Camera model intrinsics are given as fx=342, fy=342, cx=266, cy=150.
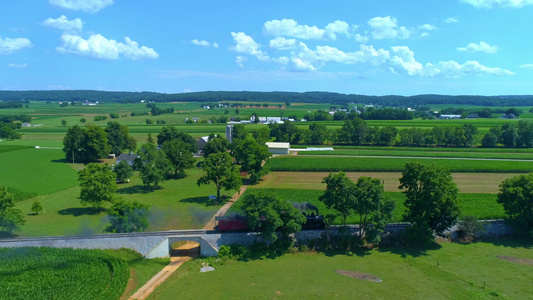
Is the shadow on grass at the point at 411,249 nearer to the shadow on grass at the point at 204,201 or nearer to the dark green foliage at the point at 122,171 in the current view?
the shadow on grass at the point at 204,201

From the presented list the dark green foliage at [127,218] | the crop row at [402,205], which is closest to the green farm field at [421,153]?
the crop row at [402,205]

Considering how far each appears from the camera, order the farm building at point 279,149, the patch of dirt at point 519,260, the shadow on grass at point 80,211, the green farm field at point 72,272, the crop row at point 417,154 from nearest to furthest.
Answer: the green farm field at point 72,272
the patch of dirt at point 519,260
the shadow on grass at point 80,211
the crop row at point 417,154
the farm building at point 279,149

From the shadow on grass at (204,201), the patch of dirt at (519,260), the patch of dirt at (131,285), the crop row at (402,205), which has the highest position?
the crop row at (402,205)

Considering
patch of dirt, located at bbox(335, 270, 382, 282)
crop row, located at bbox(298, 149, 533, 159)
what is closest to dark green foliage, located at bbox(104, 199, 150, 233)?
patch of dirt, located at bbox(335, 270, 382, 282)

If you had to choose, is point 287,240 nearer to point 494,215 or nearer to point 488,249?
point 488,249

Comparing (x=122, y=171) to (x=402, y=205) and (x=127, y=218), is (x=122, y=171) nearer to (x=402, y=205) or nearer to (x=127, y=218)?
(x=127, y=218)

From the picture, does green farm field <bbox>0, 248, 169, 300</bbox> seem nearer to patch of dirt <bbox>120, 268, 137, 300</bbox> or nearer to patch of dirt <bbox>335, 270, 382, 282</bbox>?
patch of dirt <bbox>120, 268, 137, 300</bbox>

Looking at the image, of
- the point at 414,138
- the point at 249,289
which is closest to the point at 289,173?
the point at 249,289
